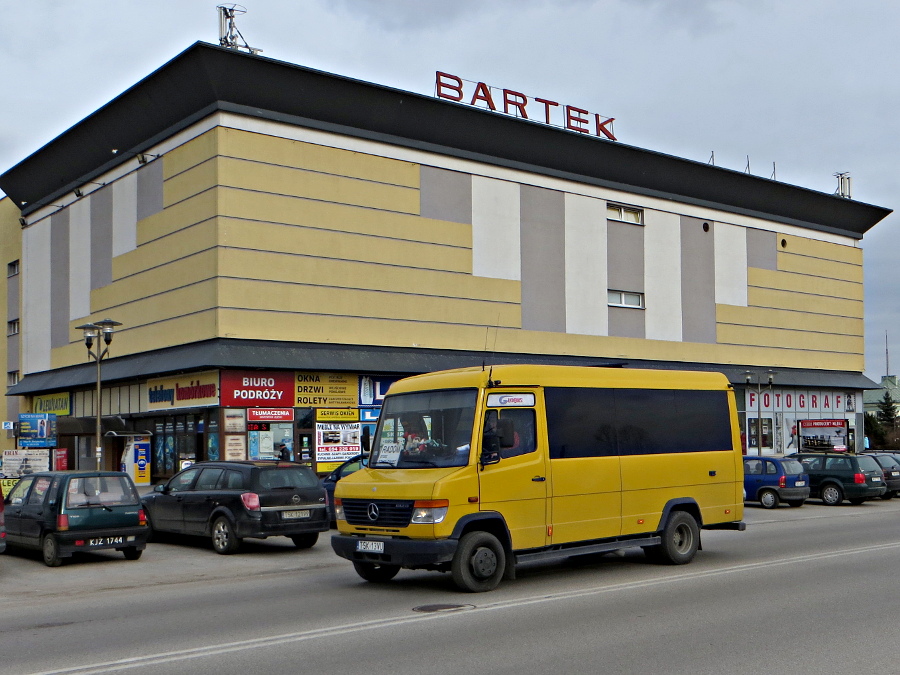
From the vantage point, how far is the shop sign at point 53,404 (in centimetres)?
3915

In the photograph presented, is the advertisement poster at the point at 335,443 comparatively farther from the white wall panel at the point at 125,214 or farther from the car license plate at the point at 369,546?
the car license plate at the point at 369,546

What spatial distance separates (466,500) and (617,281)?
1180 inches

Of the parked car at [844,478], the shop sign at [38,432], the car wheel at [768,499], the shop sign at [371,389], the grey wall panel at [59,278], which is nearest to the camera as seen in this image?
the car wheel at [768,499]

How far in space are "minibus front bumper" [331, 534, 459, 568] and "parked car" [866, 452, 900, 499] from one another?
72.3 ft

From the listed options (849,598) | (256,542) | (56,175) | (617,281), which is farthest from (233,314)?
(849,598)

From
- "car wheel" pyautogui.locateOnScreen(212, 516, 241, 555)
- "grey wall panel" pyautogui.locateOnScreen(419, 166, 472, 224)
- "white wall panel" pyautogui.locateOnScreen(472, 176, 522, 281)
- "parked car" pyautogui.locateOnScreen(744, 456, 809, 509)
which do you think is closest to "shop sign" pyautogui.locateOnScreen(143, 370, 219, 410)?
"grey wall panel" pyautogui.locateOnScreen(419, 166, 472, 224)

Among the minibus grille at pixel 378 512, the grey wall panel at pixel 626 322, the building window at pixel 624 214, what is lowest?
the minibus grille at pixel 378 512

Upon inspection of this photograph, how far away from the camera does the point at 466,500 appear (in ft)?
37.4

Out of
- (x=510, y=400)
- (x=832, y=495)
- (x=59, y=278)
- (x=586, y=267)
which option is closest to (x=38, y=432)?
(x=59, y=278)

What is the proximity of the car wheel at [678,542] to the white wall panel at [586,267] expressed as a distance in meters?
24.2

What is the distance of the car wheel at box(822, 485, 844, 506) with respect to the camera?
92.2 ft

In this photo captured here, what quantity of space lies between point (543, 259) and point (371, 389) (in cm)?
925

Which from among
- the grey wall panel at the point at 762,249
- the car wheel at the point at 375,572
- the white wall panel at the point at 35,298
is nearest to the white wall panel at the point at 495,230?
the grey wall panel at the point at 762,249

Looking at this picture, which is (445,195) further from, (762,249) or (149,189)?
(762,249)
